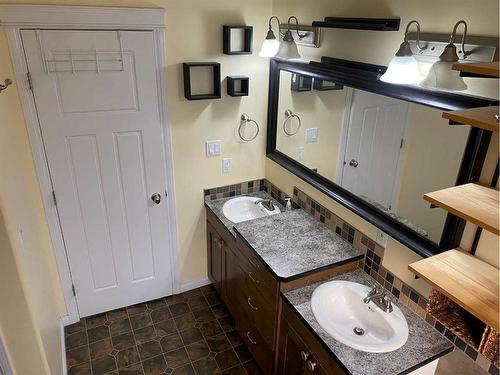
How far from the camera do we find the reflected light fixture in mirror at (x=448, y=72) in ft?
4.81

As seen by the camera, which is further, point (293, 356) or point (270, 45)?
point (270, 45)

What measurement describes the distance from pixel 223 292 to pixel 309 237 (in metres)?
1.00

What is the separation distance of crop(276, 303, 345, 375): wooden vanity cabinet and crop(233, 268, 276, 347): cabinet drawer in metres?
0.10

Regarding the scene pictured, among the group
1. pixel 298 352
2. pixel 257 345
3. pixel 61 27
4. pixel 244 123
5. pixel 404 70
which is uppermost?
pixel 61 27

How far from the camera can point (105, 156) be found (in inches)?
105

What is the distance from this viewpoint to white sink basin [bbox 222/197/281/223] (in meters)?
3.01

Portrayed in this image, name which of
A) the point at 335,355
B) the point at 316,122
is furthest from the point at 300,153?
the point at 335,355

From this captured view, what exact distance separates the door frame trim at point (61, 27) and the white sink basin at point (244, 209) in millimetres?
461

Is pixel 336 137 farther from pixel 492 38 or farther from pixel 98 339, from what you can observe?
pixel 98 339

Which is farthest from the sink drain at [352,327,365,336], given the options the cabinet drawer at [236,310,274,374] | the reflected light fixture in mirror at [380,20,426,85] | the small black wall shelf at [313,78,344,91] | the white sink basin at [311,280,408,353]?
the small black wall shelf at [313,78,344,91]

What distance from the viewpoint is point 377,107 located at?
6.85 ft

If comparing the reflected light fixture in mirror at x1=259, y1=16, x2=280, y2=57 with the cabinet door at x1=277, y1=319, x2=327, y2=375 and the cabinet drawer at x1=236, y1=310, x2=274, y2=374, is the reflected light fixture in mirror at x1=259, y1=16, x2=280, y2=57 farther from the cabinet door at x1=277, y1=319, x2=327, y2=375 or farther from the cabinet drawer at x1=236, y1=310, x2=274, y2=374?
the cabinet drawer at x1=236, y1=310, x2=274, y2=374

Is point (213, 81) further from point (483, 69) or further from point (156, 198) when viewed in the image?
point (483, 69)

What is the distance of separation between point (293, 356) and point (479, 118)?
5.06ft
